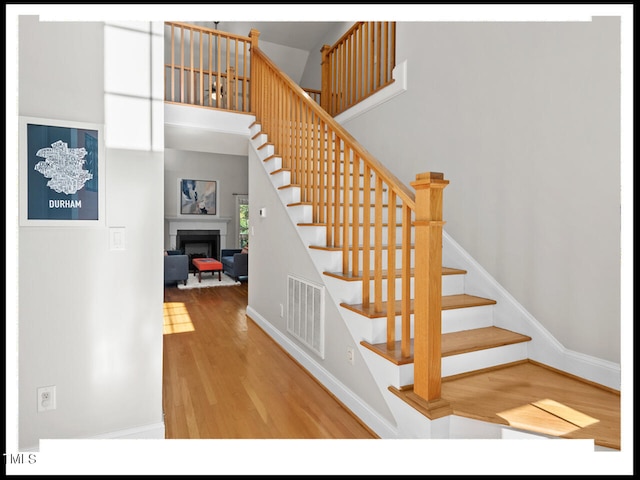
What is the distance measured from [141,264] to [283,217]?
1576 millimetres

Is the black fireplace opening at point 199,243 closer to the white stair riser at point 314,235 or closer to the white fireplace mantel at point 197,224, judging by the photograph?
the white fireplace mantel at point 197,224

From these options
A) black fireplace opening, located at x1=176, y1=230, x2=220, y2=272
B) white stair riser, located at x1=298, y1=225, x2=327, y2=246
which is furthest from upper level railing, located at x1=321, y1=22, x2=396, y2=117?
black fireplace opening, located at x1=176, y1=230, x2=220, y2=272

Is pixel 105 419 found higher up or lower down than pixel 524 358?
lower down

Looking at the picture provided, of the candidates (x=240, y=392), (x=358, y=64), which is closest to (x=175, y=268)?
(x=240, y=392)

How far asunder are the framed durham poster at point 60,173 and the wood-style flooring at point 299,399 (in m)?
1.31

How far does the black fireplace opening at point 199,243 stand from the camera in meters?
9.20

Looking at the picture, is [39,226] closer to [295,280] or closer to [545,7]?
[295,280]

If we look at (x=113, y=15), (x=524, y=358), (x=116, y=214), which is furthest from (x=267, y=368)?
(x=113, y=15)

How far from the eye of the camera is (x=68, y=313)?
166cm

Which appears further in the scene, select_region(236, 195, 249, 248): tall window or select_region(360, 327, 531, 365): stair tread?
select_region(236, 195, 249, 248): tall window

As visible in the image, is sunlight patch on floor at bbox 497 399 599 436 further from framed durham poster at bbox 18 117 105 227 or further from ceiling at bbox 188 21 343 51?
ceiling at bbox 188 21 343 51

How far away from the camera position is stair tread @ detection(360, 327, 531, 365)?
1.81m

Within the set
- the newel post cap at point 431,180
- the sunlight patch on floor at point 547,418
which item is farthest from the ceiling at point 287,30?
the sunlight patch on floor at point 547,418

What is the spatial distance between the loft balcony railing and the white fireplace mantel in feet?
18.1
